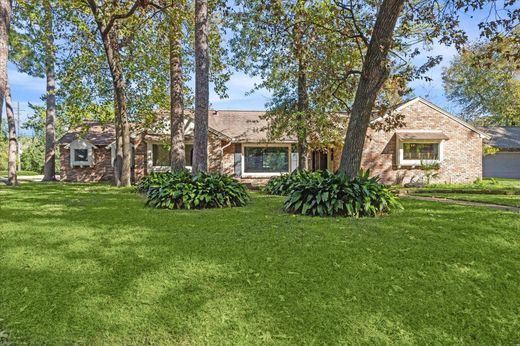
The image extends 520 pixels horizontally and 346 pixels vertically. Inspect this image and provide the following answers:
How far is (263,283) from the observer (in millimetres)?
3406

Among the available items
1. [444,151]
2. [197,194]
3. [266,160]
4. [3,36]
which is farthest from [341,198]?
[444,151]

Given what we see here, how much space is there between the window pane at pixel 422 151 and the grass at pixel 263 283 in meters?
13.2

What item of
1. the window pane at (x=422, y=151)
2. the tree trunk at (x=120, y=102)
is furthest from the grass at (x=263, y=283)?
the window pane at (x=422, y=151)

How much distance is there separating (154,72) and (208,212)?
10.7 m

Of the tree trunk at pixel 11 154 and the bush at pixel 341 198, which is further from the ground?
the tree trunk at pixel 11 154

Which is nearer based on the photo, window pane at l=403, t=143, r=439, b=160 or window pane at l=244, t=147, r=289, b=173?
window pane at l=403, t=143, r=439, b=160

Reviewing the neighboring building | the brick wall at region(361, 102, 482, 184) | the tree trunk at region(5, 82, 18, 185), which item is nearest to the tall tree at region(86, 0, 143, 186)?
the tree trunk at region(5, 82, 18, 185)

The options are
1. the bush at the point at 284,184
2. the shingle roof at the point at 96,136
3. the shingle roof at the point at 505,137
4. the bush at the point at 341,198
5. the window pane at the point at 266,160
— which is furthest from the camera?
the shingle roof at the point at 505,137

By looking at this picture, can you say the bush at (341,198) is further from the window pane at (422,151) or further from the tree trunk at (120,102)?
the window pane at (422,151)

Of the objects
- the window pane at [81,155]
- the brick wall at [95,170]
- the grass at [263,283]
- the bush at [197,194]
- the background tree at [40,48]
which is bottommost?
the grass at [263,283]

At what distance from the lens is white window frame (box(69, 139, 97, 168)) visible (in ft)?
63.0

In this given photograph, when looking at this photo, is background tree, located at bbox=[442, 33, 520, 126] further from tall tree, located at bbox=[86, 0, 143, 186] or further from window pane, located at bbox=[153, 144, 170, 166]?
tall tree, located at bbox=[86, 0, 143, 186]

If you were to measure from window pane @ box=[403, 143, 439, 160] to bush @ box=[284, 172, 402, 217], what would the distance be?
40.5 ft

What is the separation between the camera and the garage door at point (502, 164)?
23938mm
